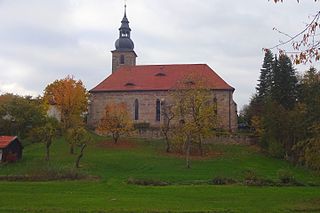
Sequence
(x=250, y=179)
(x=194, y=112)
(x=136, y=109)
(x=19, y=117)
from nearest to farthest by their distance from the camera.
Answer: (x=250, y=179), (x=194, y=112), (x=19, y=117), (x=136, y=109)

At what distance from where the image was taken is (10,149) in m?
45.4

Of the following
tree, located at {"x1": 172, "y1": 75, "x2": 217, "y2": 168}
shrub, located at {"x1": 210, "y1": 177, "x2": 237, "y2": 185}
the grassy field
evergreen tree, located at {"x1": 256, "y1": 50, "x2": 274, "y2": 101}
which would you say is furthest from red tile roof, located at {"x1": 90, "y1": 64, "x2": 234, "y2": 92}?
shrub, located at {"x1": 210, "y1": 177, "x2": 237, "y2": 185}

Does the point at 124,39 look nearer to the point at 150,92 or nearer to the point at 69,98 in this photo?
the point at 150,92

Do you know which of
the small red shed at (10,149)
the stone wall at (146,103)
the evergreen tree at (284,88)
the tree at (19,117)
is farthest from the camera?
the stone wall at (146,103)

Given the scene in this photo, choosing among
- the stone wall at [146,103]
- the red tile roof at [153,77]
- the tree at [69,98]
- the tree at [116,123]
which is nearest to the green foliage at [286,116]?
the stone wall at [146,103]

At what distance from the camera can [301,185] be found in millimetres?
32812

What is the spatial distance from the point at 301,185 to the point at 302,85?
30890 mm

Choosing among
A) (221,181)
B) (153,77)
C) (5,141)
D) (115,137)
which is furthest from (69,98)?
(221,181)

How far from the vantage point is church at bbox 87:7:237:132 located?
65.9 metres

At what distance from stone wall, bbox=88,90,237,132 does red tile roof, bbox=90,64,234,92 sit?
2.57 ft

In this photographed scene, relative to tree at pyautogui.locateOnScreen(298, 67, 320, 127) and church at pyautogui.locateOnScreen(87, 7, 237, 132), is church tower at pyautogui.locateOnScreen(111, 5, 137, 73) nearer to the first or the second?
church at pyautogui.locateOnScreen(87, 7, 237, 132)

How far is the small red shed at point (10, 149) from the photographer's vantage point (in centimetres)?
4447

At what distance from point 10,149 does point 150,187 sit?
21830 millimetres

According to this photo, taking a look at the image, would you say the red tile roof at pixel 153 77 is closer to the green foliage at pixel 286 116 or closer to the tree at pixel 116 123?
the green foliage at pixel 286 116
